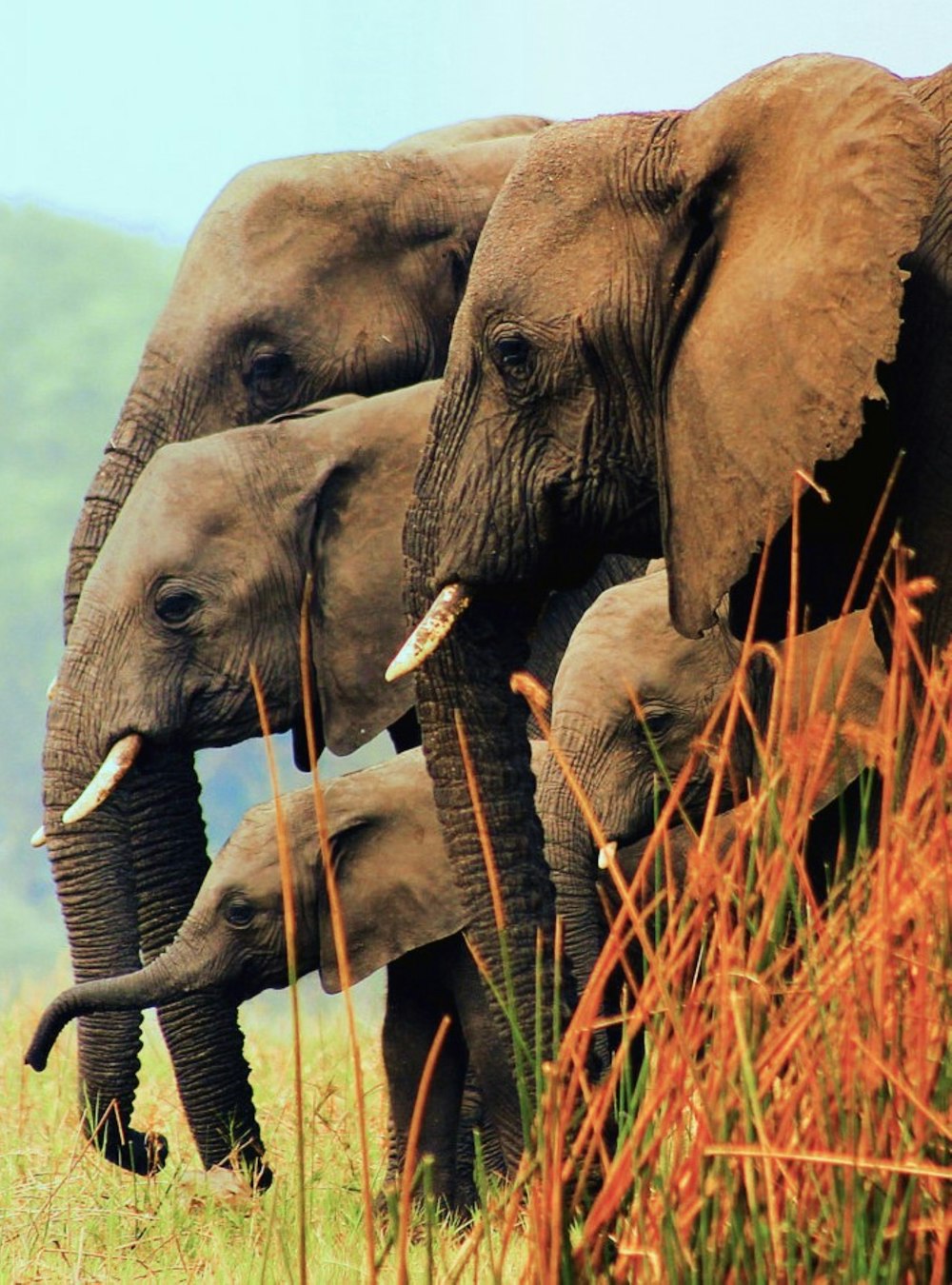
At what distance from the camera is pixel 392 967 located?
5.81 metres

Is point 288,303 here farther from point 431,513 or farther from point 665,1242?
point 665,1242

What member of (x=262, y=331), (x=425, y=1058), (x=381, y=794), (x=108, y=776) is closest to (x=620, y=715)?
(x=381, y=794)

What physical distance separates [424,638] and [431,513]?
214 mm

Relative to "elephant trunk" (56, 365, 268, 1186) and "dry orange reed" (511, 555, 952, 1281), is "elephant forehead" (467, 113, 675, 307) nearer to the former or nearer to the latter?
"dry orange reed" (511, 555, 952, 1281)

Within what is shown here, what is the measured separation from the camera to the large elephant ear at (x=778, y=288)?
391cm

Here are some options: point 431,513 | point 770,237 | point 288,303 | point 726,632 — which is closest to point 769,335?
point 770,237

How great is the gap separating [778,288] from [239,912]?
2.23 metres

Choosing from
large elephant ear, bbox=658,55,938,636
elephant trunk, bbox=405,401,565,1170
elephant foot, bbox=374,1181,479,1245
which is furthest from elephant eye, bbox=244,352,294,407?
large elephant ear, bbox=658,55,938,636

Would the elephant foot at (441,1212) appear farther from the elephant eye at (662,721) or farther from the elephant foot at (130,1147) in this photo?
the elephant eye at (662,721)

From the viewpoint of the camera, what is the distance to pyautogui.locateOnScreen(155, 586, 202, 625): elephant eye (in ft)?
19.7

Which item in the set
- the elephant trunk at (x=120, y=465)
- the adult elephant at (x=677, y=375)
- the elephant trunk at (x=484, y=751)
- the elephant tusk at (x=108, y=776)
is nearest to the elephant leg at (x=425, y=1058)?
the elephant tusk at (x=108, y=776)

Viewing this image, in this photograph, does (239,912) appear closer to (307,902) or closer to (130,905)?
(307,902)

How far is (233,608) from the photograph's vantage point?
6012 millimetres

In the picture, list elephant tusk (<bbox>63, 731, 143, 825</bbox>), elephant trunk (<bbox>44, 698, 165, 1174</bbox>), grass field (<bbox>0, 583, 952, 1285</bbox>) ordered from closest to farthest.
Answer: 1. grass field (<bbox>0, 583, 952, 1285</bbox>)
2. elephant tusk (<bbox>63, 731, 143, 825</bbox>)
3. elephant trunk (<bbox>44, 698, 165, 1174</bbox>)
